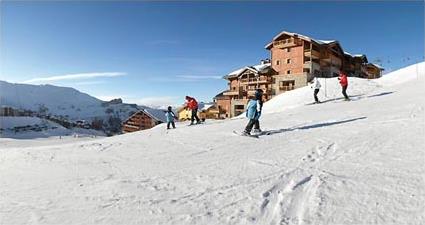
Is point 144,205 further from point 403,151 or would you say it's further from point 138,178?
point 403,151

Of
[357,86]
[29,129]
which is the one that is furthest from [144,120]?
[357,86]

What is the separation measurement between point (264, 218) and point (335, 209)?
41.7 inches

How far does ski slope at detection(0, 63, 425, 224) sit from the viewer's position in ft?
14.7

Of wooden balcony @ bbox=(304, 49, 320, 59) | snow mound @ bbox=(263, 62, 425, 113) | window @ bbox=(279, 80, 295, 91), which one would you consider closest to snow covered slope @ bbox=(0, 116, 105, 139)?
window @ bbox=(279, 80, 295, 91)

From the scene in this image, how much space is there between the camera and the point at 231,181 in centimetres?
586

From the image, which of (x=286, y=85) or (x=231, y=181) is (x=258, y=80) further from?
(x=231, y=181)

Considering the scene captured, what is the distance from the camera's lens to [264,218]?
4.35 m

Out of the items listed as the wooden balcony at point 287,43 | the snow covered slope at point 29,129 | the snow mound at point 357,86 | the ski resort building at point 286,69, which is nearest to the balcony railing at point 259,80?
the ski resort building at point 286,69

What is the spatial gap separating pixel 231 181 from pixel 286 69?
141 feet

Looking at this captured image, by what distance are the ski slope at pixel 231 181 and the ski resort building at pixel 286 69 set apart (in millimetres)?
34098

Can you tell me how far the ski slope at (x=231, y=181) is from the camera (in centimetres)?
449

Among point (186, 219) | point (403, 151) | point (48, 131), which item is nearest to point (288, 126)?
point (403, 151)

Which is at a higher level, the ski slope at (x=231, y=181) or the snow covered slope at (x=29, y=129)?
the ski slope at (x=231, y=181)

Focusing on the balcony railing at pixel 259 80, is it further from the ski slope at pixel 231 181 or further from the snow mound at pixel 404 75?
the ski slope at pixel 231 181
